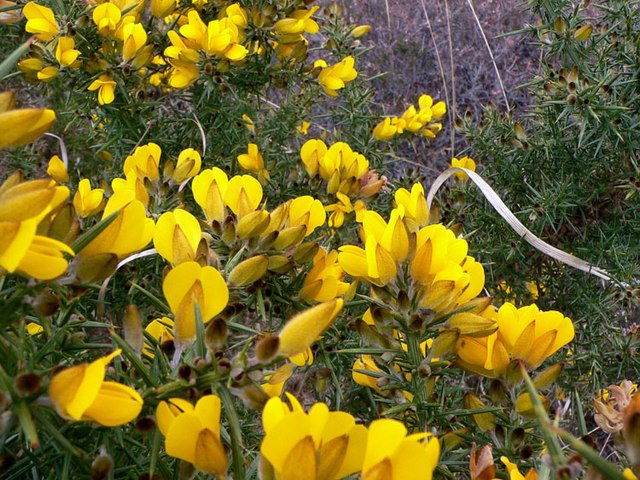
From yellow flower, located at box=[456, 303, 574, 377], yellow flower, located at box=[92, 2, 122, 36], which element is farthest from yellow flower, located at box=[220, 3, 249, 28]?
yellow flower, located at box=[456, 303, 574, 377]

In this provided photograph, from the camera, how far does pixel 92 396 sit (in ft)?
1.25

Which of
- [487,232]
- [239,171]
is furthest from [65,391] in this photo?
[487,232]

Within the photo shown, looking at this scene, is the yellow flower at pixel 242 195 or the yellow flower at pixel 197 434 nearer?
the yellow flower at pixel 197 434

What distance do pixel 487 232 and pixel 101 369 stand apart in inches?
50.5

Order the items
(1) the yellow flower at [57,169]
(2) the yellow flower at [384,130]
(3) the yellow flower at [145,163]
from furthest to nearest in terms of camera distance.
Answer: (2) the yellow flower at [384,130] → (1) the yellow flower at [57,169] → (3) the yellow flower at [145,163]

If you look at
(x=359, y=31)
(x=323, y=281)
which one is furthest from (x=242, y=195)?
(x=359, y=31)

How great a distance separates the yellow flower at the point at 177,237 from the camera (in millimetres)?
607

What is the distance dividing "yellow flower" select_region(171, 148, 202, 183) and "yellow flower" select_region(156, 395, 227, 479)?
66cm

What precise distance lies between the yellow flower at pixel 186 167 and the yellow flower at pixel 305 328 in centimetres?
64

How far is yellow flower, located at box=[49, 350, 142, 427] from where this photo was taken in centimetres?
38

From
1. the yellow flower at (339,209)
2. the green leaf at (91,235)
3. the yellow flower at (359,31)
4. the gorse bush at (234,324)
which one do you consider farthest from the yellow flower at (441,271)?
the yellow flower at (359,31)

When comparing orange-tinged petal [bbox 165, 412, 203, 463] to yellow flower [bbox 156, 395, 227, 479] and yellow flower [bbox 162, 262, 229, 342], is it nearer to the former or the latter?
yellow flower [bbox 156, 395, 227, 479]

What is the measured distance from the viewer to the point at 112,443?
516 mm

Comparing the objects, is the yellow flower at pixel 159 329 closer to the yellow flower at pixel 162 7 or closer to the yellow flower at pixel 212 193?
the yellow flower at pixel 212 193
